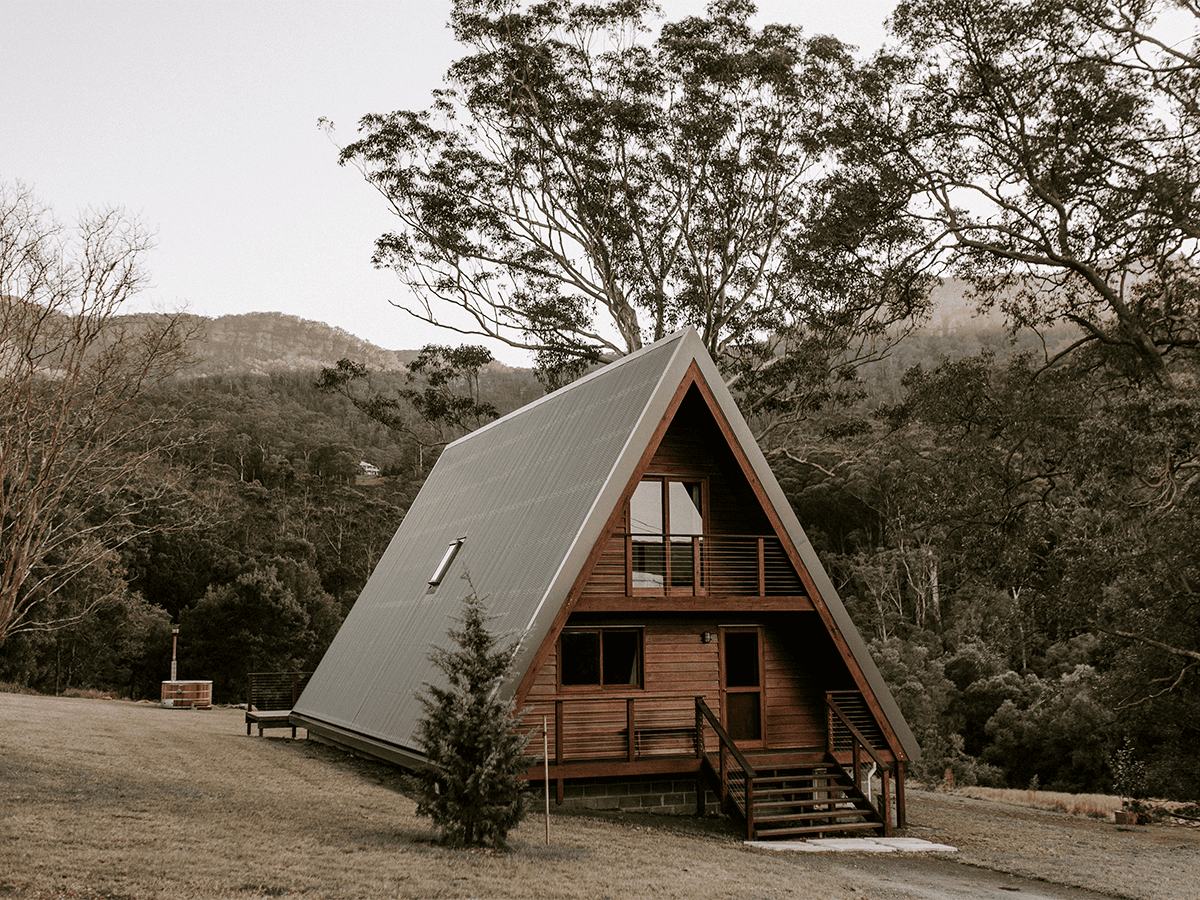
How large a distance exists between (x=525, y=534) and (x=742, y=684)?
418 cm

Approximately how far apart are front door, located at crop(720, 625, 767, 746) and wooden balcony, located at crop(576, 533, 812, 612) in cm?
86

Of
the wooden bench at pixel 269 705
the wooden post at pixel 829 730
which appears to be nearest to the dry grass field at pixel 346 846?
the wooden post at pixel 829 730

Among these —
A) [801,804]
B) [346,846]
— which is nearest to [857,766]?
[801,804]

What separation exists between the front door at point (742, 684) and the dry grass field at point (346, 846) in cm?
199

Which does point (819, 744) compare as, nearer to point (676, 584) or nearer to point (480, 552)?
point (676, 584)

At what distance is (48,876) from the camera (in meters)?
8.25

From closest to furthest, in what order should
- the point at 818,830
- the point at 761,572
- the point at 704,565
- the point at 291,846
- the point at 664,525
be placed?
the point at 291,846
the point at 818,830
the point at 761,572
the point at 704,565
the point at 664,525

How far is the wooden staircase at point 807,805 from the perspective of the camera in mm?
13750

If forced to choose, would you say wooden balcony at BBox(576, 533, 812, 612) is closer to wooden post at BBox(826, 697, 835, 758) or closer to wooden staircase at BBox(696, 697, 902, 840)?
wooden staircase at BBox(696, 697, 902, 840)

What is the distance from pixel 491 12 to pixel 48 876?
2397 centimetres

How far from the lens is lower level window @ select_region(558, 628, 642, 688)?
14836mm

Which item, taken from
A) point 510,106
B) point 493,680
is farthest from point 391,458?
point 493,680

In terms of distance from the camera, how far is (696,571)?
15.3m

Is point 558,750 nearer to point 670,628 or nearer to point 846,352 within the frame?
point 670,628
